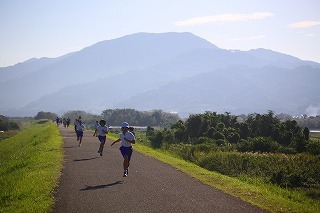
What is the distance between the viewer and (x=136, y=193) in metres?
11.7

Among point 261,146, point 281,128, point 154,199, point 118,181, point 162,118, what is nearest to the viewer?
point 154,199

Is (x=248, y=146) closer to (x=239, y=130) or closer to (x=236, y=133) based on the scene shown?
(x=236, y=133)

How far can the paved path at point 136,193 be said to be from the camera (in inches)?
394

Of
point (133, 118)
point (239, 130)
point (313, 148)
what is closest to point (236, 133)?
point (239, 130)

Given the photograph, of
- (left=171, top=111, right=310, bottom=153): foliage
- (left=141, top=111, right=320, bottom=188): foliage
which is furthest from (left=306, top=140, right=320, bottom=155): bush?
(left=171, top=111, right=310, bottom=153): foliage

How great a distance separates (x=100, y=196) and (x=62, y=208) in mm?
1564

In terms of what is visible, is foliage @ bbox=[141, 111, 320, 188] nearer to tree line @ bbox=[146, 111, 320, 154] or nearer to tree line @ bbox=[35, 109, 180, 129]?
tree line @ bbox=[146, 111, 320, 154]

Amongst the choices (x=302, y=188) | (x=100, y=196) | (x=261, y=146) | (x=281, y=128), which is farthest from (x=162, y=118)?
(x=100, y=196)

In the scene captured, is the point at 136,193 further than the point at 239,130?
No

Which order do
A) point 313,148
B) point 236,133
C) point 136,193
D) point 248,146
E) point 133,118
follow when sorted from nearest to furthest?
point 136,193, point 313,148, point 248,146, point 236,133, point 133,118

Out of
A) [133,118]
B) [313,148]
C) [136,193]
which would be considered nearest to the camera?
[136,193]

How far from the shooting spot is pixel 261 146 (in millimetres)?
54344

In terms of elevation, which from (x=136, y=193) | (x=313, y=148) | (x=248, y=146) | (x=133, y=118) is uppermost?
(x=136, y=193)

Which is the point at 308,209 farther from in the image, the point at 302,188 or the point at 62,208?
the point at 302,188
